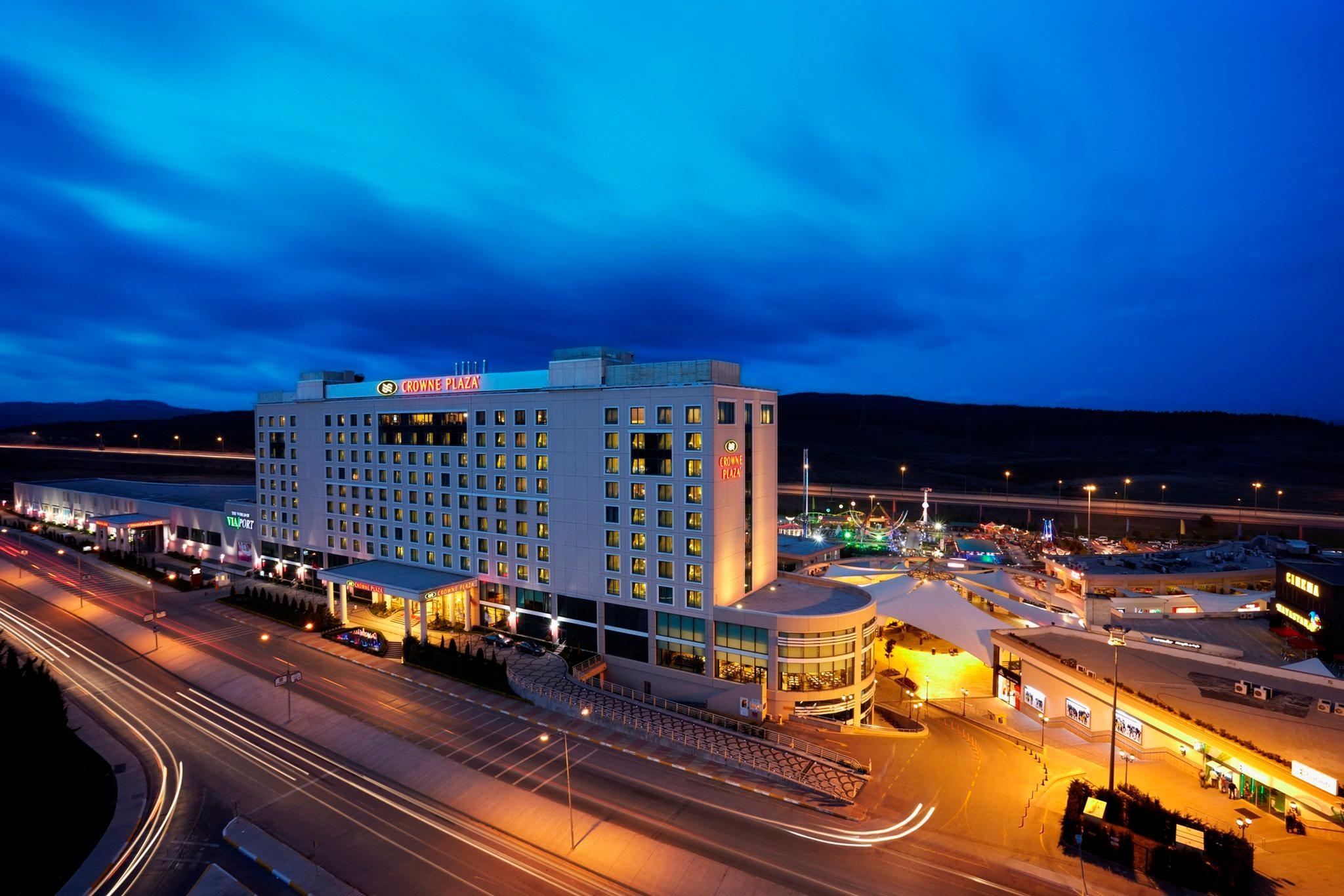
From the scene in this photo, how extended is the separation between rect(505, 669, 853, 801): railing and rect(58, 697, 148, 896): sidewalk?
26.1 m

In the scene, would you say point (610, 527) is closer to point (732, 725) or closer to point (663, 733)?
point (663, 733)

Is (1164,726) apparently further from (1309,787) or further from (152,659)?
(152,659)

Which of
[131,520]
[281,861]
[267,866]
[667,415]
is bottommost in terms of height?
[267,866]

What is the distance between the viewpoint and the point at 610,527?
6225cm

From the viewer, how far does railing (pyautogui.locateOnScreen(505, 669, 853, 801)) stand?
43.6 metres

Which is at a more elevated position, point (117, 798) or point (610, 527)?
point (610, 527)

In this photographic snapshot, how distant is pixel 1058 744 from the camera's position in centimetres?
5003

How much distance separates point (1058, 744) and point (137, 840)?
209 feet

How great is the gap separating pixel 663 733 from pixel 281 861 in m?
25.1

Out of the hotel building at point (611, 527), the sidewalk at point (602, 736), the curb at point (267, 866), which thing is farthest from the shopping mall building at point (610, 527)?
the curb at point (267, 866)

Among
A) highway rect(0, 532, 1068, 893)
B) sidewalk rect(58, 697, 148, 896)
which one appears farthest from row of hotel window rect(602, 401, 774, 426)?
sidewalk rect(58, 697, 148, 896)

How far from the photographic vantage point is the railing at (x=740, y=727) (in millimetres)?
46219

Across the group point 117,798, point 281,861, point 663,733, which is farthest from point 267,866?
point 663,733

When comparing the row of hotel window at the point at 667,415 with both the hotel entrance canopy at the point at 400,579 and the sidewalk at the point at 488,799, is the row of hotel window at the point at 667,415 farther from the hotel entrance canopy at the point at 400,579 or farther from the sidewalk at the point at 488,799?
the sidewalk at the point at 488,799
